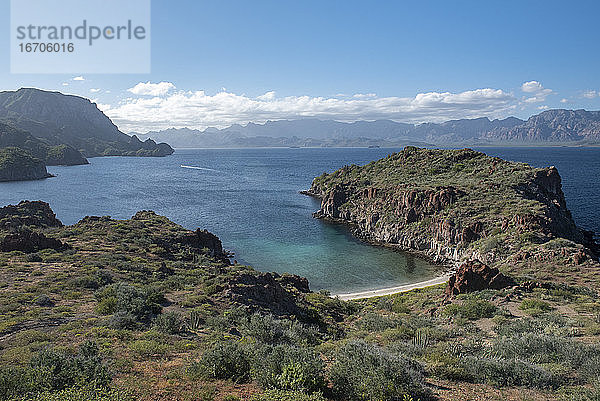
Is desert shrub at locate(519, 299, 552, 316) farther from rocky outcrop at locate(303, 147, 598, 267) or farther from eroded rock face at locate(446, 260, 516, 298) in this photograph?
rocky outcrop at locate(303, 147, 598, 267)

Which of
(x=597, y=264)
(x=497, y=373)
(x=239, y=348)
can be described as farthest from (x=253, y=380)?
(x=597, y=264)

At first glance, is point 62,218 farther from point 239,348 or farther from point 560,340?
point 560,340

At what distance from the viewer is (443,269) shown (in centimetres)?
4459

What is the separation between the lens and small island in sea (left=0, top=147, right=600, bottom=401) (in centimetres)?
978

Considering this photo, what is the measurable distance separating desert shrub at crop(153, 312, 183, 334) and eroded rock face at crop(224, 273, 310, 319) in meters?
5.60

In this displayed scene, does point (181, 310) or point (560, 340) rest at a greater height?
point (560, 340)

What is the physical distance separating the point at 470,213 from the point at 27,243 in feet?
169

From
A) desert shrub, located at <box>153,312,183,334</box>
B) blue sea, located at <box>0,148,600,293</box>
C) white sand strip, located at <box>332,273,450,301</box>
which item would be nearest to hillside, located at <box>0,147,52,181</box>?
blue sea, located at <box>0,148,600,293</box>

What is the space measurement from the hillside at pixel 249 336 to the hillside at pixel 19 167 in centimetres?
12118

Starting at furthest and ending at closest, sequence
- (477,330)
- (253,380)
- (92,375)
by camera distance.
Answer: (477,330) → (253,380) → (92,375)

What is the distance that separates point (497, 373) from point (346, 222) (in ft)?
194

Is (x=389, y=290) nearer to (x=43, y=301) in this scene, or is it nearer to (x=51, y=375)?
(x=43, y=301)

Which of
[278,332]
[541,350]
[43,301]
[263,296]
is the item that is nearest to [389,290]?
[263,296]

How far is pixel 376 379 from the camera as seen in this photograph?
909 centimetres
